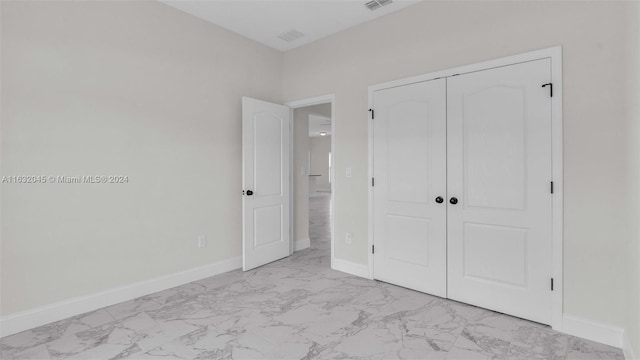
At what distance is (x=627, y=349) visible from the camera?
2.11 m

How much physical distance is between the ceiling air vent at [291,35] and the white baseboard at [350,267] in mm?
2804

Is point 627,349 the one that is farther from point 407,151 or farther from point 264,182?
point 264,182

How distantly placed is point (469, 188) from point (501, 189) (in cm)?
26

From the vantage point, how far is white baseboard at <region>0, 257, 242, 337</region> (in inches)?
97.7

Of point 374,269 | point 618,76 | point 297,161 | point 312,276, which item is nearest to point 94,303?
point 312,276

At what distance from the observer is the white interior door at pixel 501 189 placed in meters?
2.56

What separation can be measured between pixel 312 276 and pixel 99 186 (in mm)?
2329

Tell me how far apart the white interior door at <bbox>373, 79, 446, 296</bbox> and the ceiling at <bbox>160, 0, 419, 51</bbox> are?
34.7 inches

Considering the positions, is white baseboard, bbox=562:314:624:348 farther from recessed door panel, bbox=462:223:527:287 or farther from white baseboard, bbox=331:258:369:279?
white baseboard, bbox=331:258:369:279

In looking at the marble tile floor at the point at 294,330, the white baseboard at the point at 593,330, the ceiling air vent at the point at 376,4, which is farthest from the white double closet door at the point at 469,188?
the ceiling air vent at the point at 376,4

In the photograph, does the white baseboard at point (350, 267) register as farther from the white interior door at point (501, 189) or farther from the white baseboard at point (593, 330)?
the white baseboard at point (593, 330)

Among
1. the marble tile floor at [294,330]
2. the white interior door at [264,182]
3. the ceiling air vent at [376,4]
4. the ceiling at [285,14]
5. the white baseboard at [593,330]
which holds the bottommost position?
the marble tile floor at [294,330]

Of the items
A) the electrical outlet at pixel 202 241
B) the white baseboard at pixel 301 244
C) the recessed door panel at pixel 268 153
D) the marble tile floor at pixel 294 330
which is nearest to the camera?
the marble tile floor at pixel 294 330

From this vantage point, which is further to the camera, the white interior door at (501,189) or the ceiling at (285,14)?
the ceiling at (285,14)
